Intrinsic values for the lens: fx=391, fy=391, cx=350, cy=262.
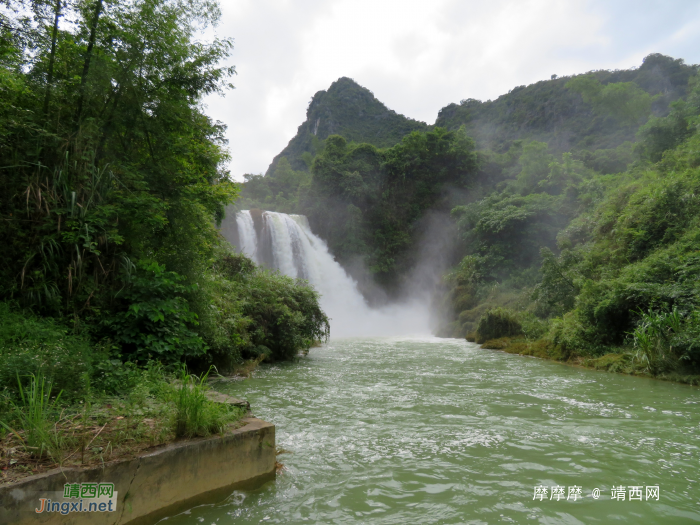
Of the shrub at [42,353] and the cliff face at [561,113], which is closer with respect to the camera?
the shrub at [42,353]

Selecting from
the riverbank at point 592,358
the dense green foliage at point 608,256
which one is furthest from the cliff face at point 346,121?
the riverbank at point 592,358

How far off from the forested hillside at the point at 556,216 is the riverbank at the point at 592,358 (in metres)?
0.08

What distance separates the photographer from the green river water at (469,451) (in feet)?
9.90

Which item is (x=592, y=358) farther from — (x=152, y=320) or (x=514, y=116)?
(x=514, y=116)

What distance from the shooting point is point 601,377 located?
8.66m

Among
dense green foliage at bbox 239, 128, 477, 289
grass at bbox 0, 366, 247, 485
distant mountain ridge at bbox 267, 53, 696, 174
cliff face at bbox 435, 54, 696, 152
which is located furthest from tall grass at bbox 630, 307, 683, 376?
cliff face at bbox 435, 54, 696, 152

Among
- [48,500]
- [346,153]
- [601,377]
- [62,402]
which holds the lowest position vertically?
[601,377]

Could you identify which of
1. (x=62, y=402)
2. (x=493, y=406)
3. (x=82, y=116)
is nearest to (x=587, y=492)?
(x=493, y=406)

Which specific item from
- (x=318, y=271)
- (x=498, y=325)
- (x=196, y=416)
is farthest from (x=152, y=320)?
(x=318, y=271)

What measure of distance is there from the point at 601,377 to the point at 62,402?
9736 millimetres

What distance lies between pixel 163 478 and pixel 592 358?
431 inches

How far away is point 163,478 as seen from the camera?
2.80 metres

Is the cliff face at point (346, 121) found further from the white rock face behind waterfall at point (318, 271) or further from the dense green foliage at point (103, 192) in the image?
the dense green foliage at point (103, 192)

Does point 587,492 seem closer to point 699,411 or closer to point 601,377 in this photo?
point 699,411
